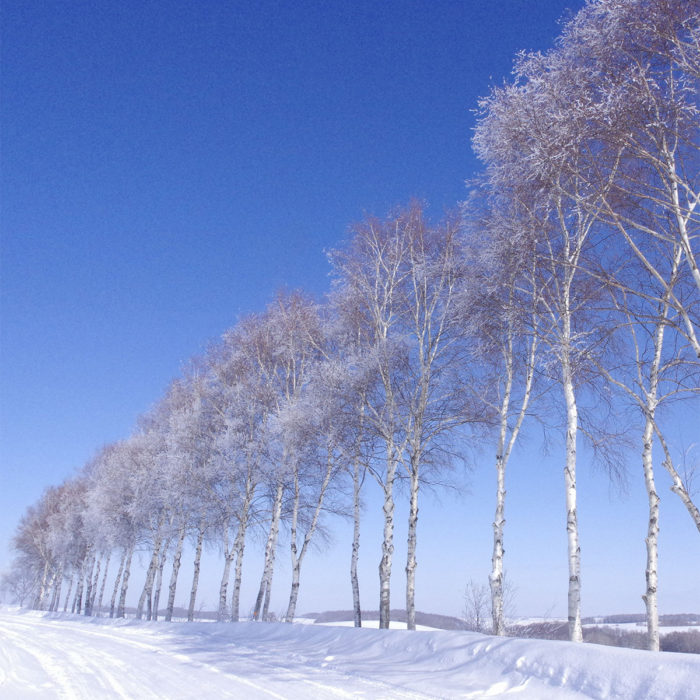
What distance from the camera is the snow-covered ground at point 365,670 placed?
6109 mm

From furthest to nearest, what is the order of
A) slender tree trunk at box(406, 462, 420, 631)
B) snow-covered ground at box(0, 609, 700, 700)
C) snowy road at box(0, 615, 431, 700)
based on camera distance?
1. slender tree trunk at box(406, 462, 420, 631)
2. snowy road at box(0, 615, 431, 700)
3. snow-covered ground at box(0, 609, 700, 700)

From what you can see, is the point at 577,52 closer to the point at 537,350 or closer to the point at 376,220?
the point at 537,350

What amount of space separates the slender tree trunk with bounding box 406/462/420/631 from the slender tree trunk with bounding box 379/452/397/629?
3.08 feet

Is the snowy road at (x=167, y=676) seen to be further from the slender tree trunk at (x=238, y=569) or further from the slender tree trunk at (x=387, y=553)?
the slender tree trunk at (x=238, y=569)

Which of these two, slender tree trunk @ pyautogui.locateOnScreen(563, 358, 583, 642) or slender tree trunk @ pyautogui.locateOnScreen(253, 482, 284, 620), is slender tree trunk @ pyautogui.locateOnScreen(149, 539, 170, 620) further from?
slender tree trunk @ pyautogui.locateOnScreen(563, 358, 583, 642)

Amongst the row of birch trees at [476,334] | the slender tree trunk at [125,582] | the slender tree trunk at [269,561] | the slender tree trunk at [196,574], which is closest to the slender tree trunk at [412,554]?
the row of birch trees at [476,334]

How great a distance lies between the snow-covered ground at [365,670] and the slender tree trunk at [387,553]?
3.47 meters

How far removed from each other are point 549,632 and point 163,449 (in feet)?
69.7

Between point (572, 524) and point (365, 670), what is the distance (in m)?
5.03

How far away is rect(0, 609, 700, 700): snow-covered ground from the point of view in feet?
20.0

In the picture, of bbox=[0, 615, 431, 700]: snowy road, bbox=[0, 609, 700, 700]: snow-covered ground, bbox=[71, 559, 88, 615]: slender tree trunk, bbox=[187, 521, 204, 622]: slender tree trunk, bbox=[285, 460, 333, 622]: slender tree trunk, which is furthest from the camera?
bbox=[71, 559, 88, 615]: slender tree trunk

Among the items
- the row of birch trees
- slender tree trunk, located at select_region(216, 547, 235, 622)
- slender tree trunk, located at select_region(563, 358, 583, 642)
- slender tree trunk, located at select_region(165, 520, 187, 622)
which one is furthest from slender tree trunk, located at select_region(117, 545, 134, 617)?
slender tree trunk, located at select_region(563, 358, 583, 642)

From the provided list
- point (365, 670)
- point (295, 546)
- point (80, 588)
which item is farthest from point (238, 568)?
point (80, 588)

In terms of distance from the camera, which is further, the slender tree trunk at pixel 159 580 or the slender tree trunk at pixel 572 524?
the slender tree trunk at pixel 159 580
